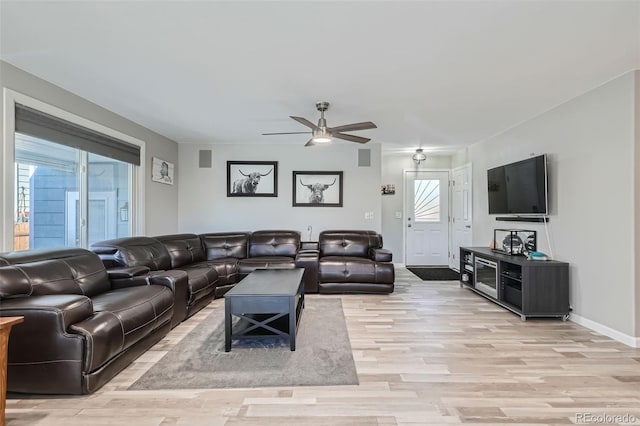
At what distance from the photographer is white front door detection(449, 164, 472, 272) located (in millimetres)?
5851

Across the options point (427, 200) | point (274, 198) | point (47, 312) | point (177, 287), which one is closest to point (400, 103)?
point (274, 198)

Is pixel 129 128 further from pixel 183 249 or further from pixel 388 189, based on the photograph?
pixel 388 189

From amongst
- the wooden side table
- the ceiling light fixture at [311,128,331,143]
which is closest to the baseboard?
the ceiling light fixture at [311,128,331,143]

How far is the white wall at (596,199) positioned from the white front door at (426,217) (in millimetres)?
2855

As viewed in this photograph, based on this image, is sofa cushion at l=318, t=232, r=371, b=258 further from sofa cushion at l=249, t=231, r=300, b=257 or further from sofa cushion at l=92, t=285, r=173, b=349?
sofa cushion at l=92, t=285, r=173, b=349

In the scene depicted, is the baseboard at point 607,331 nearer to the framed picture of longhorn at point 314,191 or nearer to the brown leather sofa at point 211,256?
the brown leather sofa at point 211,256

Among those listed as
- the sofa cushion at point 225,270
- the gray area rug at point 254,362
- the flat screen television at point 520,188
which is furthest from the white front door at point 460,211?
the sofa cushion at point 225,270

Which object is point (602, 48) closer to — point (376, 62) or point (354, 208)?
point (376, 62)

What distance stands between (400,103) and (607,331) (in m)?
3.08

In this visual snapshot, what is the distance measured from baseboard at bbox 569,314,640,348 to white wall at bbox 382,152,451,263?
3610 mm

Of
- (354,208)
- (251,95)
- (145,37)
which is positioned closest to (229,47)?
(145,37)

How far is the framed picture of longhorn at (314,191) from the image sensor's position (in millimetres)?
5684

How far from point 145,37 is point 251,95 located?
3.97 ft

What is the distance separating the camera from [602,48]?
2.32 meters
